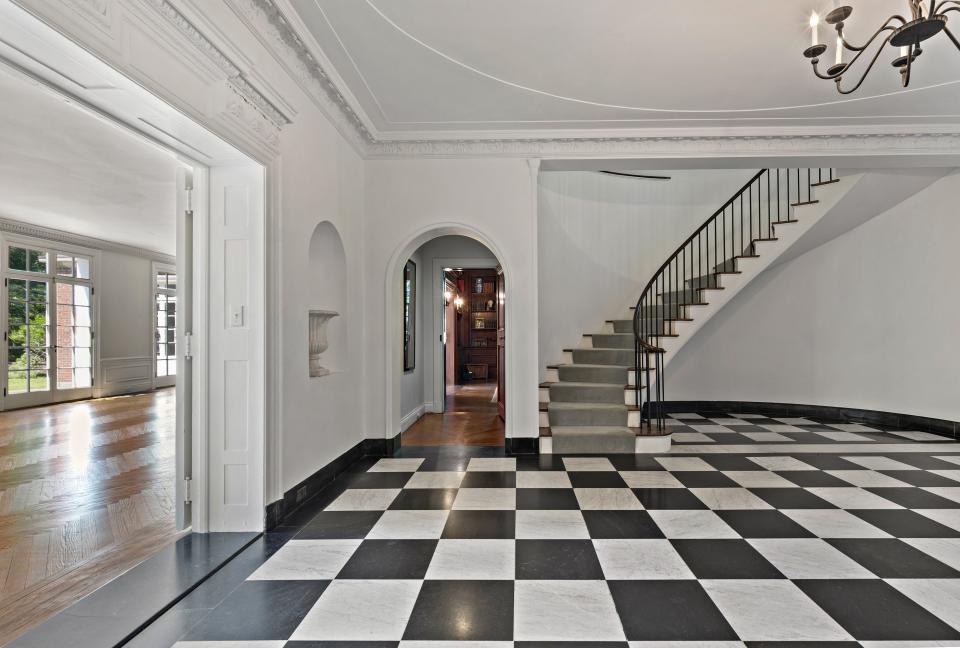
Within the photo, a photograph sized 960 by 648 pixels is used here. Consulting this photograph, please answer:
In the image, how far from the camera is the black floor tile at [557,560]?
7.87ft

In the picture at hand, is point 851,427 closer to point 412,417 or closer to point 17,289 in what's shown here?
point 412,417

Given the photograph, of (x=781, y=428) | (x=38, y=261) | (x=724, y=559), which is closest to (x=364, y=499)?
(x=724, y=559)

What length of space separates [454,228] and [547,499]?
9.04ft

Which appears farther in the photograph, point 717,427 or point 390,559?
point 717,427

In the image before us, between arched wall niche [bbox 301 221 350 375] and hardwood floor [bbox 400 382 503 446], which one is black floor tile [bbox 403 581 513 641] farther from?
hardwood floor [bbox 400 382 503 446]

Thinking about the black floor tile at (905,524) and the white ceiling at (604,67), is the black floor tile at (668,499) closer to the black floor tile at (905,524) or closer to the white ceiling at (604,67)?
the black floor tile at (905,524)

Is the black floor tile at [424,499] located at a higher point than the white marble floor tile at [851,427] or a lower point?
higher

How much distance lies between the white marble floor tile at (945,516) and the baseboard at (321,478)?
413cm

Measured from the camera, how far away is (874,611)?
2066mm

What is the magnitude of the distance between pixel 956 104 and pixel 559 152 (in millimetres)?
3438

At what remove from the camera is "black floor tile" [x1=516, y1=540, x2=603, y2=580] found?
2.40 metres

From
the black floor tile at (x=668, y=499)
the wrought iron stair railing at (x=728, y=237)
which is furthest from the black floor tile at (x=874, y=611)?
the wrought iron stair railing at (x=728, y=237)

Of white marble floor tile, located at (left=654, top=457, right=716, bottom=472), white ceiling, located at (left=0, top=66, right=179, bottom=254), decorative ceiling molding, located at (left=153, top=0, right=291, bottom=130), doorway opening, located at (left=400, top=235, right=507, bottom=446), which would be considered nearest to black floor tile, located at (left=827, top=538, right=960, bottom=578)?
white marble floor tile, located at (left=654, top=457, right=716, bottom=472)

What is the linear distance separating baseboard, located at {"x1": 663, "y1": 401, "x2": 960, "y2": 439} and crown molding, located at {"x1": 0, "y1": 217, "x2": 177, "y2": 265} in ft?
34.5
